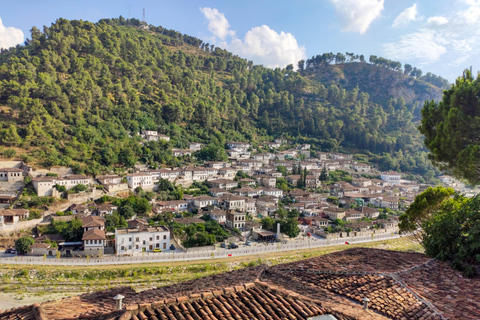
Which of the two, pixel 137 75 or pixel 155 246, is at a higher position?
pixel 137 75

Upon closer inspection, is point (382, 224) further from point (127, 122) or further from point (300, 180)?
point (127, 122)

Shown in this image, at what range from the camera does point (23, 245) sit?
20.0 meters

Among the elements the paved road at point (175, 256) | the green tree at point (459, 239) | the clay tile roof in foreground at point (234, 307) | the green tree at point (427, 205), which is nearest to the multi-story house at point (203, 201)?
the paved road at point (175, 256)

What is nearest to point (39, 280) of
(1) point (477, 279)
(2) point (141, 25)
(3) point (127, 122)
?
(1) point (477, 279)

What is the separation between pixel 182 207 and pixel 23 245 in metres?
13.0

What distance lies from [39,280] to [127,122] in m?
27.8

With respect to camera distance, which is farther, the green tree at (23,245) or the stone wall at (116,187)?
the stone wall at (116,187)

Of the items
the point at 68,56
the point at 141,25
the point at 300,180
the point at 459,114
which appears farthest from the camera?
the point at 141,25

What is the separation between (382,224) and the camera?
3098cm

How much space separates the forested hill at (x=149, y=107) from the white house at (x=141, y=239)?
38.5 feet

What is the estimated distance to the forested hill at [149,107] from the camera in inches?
1321

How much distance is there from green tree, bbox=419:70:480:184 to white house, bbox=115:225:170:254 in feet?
58.7

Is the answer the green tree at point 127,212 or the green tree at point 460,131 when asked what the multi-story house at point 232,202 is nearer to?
the green tree at point 127,212

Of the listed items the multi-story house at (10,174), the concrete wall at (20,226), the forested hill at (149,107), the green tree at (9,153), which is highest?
the forested hill at (149,107)
